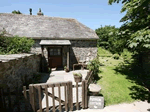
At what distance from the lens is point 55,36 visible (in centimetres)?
A: 1000

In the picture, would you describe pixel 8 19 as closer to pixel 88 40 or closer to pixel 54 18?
pixel 54 18

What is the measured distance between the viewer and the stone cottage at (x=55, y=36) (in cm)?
973

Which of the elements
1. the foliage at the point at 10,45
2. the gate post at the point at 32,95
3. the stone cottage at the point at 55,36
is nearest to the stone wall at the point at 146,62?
the stone cottage at the point at 55,36

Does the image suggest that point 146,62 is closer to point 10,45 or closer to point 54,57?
point 54,57

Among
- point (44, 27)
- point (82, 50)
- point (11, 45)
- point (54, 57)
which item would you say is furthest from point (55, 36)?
point (11, 45)

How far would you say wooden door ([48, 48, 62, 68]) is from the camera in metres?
10.3

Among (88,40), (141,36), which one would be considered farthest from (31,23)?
(141,36)

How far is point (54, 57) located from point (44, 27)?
12.2 feet

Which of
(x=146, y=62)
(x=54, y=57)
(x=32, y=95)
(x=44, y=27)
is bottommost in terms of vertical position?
(x=32, y=95)

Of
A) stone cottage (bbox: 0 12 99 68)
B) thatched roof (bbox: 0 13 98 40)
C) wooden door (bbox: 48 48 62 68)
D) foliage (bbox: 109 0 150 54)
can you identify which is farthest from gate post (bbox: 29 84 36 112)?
thatched roof (bbox: 0 13 98 40)

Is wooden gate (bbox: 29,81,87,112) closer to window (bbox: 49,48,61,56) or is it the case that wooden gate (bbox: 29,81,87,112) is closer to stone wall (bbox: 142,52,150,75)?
window (bbox: 49,48,61,56)

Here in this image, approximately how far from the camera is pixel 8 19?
36.3ft

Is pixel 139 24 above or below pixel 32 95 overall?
above

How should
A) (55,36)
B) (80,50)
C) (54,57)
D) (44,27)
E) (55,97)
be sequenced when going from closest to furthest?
1. (55,97)
2. (55,36)
3. (54,57)
4. (80,50)
5. (44,27)
